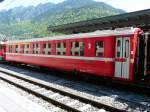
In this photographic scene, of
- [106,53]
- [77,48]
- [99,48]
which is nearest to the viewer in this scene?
[106,53]

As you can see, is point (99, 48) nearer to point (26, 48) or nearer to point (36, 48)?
point (36, 48)

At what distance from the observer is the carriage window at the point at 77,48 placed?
17.8 metres

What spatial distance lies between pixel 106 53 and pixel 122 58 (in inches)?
47.0

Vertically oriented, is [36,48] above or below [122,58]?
above

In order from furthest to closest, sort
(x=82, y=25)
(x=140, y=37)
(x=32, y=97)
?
(x=82, y=25) → (x=140, y=37) → (x=32, y=97)

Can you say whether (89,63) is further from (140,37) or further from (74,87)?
(140,37)

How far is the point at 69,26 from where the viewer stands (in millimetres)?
31016

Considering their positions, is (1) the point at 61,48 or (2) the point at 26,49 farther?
(2) the point at 26,49

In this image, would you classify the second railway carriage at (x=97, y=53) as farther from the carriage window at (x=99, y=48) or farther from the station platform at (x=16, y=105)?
the station platform at (x=16, y=105)

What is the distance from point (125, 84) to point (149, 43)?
335 centimetres

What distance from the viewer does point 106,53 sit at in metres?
15.4

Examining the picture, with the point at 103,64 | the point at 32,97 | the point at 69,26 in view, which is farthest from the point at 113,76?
the point at 69,26

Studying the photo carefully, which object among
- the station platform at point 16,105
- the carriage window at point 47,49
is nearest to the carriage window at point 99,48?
the station platform at point 16,105

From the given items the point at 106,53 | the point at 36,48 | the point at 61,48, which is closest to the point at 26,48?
the point at 36,48
